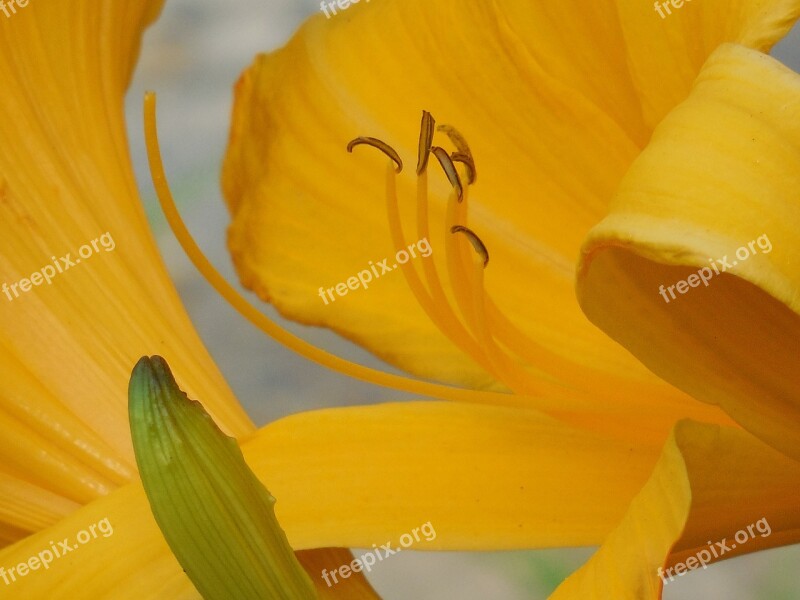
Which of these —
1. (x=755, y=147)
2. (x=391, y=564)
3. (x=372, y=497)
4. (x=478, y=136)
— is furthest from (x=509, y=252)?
(x=391, y=564)

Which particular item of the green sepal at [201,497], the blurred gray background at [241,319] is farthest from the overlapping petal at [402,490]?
the blurred gray background at [241,319]

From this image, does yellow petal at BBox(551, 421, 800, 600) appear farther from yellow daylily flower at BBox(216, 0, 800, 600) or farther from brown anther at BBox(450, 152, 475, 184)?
brown anther at BBox(450, 152, 475, 184)

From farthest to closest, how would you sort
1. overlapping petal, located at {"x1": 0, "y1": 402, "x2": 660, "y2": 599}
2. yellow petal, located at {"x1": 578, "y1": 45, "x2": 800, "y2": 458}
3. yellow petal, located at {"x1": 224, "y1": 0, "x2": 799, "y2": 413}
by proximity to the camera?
1. yellow petal, located at {"x1": 224, "y1": 0, "x2": 799, "y2": 413}
2. overlapping petal, located at {"x1": 0, "y1": 402, "x2": 660, "y2": 599}
3. yellow petal, located at {"x1": 578, "y1": 45, "x2": 800, "y2": 458}

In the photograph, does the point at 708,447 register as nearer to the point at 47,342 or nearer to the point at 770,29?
the point at 770,29

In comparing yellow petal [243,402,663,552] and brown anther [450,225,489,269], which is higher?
brown anther [450,225,489,269]

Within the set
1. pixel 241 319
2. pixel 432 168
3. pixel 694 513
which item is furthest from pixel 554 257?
pixel 241 319

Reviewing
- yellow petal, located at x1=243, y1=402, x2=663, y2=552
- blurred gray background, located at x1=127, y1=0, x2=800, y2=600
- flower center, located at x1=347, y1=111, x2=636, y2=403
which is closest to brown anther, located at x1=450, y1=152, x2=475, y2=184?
flower center, located at x1=347, y1=111, x2=636, y2=403
